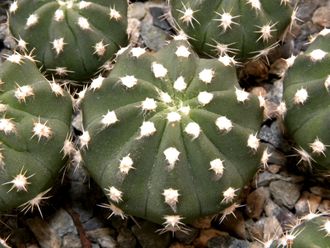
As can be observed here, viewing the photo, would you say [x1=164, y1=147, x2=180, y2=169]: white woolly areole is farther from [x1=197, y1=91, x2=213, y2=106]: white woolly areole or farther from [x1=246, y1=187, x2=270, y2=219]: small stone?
[x1=246, y1=187, x2=270, y2=219]: small stone

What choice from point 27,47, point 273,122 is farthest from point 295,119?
point 27,47

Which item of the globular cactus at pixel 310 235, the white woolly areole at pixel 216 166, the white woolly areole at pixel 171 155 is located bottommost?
the globular cactus at pixel 310 235

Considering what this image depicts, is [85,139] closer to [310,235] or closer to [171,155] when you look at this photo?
[171,155]

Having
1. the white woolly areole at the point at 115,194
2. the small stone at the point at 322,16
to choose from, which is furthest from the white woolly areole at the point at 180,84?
the small stone at the point at 322,16

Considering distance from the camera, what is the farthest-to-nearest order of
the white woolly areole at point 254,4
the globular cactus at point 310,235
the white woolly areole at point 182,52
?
the white woolly areole at point 254,4 < the white woolly areole at point 182,52 < the globular cactus at point 310,235

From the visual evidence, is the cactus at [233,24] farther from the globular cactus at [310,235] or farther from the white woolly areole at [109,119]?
the globular cactus at [310,235]

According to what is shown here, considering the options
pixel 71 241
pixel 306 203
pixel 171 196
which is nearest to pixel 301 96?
pixel 306 203

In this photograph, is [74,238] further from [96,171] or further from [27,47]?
[27,47]

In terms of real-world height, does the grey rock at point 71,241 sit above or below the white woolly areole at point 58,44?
below
